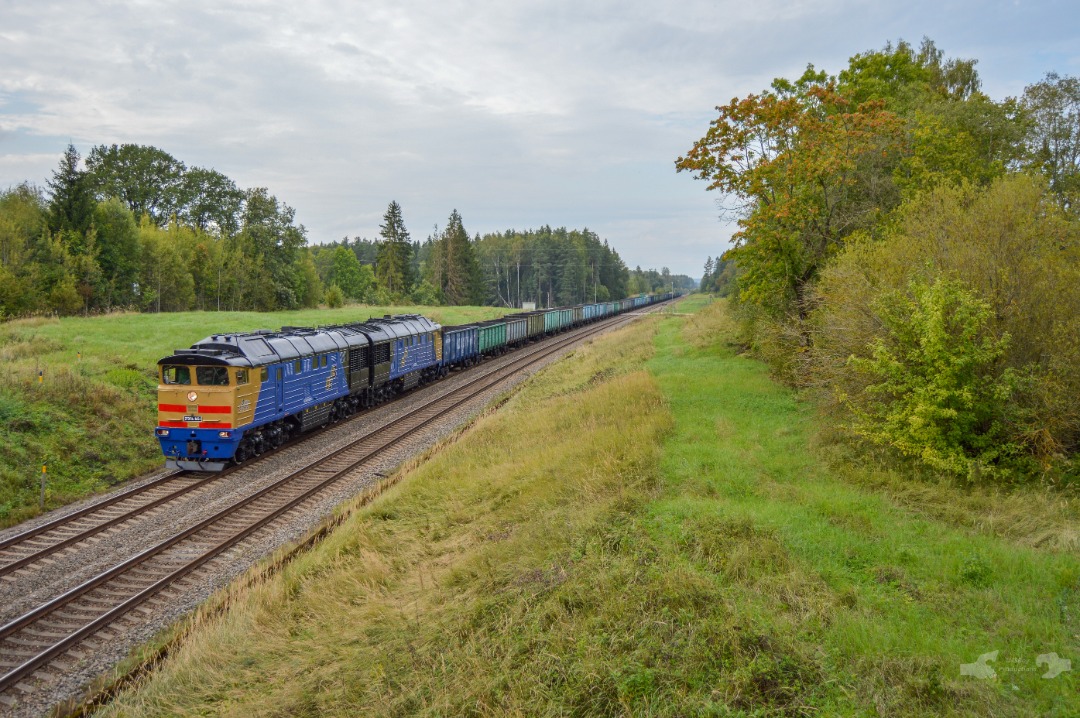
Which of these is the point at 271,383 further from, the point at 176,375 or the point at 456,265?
the point at 456,265

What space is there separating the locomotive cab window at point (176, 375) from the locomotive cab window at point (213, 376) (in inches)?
14.6

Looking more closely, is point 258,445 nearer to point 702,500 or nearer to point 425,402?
point 425,402

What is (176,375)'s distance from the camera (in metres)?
17.3

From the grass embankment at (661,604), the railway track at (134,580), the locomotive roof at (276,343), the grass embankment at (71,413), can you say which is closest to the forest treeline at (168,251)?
the grass embankment at (71,413)

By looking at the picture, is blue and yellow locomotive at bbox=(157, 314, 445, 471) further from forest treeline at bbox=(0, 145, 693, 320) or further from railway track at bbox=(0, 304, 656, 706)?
forest treeline at bbox=(0, 145, 693, 320)

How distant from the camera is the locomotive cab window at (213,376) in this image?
17.0 m

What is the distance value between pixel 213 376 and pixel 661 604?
14281 millimetres

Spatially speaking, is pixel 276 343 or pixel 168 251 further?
pixel 168 251

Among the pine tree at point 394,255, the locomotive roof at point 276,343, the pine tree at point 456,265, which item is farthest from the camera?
the pine tree at point 456,265

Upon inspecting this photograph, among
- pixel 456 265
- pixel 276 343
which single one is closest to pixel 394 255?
pixel 456 265

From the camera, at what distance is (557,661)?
6719mm

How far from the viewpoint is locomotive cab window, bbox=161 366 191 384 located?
17250mm

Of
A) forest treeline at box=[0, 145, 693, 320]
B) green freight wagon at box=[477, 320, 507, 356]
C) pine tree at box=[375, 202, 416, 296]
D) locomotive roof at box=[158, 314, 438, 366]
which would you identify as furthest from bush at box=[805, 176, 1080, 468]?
pine tree at box=[375, 202, 416, 296]

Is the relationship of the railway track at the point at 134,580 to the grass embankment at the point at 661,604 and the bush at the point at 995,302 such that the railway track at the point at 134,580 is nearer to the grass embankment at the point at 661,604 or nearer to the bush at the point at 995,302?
the grass embankment at the point at 661,604
